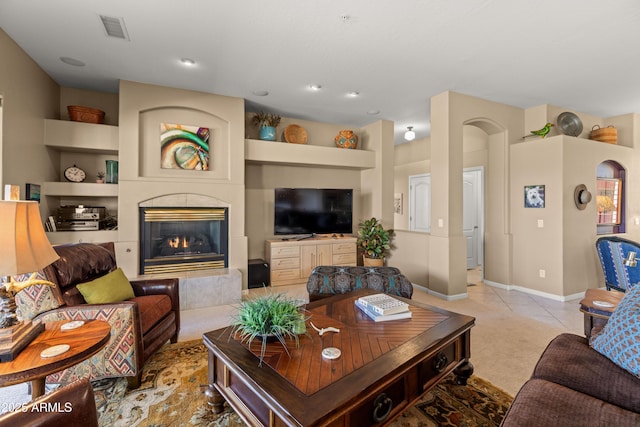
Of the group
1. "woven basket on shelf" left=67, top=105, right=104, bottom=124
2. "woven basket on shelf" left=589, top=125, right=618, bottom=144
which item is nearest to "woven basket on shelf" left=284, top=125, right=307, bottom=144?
"woven basket on shelf" left=67, top=105, right=104, bottom=124

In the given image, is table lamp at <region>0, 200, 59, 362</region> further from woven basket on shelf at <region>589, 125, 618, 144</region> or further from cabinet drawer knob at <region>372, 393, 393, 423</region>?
woven basket on shelf at <region>589, 125, 618, 144</region>

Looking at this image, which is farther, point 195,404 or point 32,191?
point 32,191

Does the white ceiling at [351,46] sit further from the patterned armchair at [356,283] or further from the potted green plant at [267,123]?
the patterned armchair at [356,283]

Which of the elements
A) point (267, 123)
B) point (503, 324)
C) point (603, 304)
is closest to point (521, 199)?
point (503, 324)

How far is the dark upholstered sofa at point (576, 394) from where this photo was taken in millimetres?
1182

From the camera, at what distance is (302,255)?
506cm

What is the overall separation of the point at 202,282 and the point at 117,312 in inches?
75.4

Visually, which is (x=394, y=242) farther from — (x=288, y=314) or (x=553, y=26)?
(x=288, y=314)

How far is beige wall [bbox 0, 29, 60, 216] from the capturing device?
2.89m

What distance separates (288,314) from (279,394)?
1.59 feet

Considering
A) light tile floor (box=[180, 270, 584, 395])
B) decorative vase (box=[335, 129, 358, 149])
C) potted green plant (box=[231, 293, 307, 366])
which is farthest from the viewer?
decorative vase (box=[335, 129, 358, 149])

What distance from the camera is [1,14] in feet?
8.34

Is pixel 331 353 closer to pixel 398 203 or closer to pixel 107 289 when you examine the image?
pixel 107 289

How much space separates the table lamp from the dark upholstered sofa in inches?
87.4
